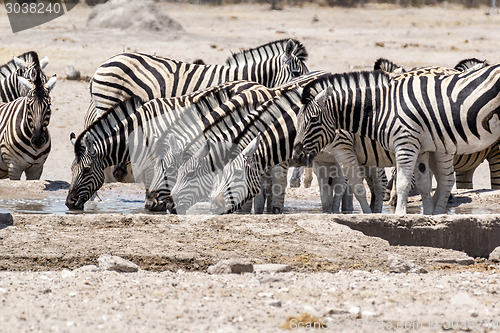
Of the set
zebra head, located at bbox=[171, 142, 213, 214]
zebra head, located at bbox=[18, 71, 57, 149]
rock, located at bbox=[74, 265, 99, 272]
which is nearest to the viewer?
rock, located at bbox=[74, 265, 99, 272]

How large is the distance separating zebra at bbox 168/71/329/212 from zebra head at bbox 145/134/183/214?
178 millimetres

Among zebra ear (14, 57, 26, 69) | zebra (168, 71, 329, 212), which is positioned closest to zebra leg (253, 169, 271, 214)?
zebra (168, 71, 329, 212)

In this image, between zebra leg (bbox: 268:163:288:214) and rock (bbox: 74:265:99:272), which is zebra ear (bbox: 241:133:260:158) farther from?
rock (bbox: 74:265:99:272)

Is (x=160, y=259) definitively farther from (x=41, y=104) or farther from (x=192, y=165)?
(x=41, y=104)

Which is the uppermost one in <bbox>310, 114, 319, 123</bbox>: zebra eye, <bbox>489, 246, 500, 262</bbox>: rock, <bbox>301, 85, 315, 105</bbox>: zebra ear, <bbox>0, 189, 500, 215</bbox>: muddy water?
<bbox>301, 85, 315, 105</bbox>: zebra ear

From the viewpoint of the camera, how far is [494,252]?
25.3 feet

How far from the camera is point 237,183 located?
9.41 metres

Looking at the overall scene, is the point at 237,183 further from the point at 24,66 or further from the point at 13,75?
the point at 13,75

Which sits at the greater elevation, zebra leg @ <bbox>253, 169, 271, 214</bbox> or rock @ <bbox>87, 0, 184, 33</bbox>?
rock @ <bbox>87, 0, 184, 33</bbox>

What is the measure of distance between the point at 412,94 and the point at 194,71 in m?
3.53

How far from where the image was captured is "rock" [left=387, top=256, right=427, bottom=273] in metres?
6.78

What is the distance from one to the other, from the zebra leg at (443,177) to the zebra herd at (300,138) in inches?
0.6

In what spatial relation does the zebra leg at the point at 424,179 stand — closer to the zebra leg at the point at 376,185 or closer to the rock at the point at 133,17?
the zebra leg at the point at 376,185

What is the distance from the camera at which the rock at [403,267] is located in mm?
6781
